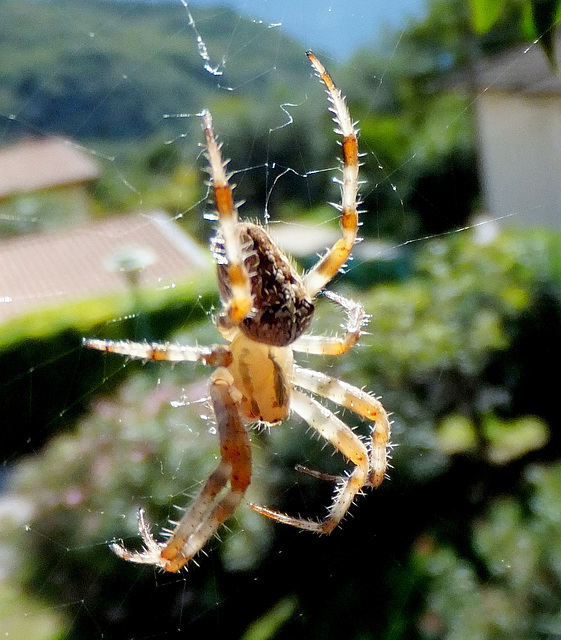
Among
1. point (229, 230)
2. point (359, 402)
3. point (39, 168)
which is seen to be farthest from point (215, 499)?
point (39, 168)

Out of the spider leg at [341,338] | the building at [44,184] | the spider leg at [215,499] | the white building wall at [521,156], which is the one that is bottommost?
the white building wall at [521,156]

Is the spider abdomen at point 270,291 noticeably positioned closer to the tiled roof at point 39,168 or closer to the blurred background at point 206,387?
the blurred background at point 206,387

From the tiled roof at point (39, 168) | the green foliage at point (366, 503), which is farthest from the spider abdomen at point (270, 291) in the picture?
the tiled roof at point (39, 168)

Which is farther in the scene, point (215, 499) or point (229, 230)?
point (215, 499)

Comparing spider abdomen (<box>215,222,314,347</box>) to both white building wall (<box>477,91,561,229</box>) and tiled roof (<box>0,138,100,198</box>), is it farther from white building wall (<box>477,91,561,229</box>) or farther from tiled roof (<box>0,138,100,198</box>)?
white building wall (<box>477,91,561,229</box>)

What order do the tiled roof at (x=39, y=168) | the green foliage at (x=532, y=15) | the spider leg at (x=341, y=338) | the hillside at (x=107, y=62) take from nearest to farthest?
the green foliage at (x=532, y=15)
the spider leg at (x=341, y=338)
the hillside at (x=107, y=62)
the tiled roof at (x=39, y=168)

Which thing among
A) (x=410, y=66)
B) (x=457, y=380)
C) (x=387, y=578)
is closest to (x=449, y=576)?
(x=387, y=578)

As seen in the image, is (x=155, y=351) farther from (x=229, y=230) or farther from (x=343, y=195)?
(x=343, y=195)
